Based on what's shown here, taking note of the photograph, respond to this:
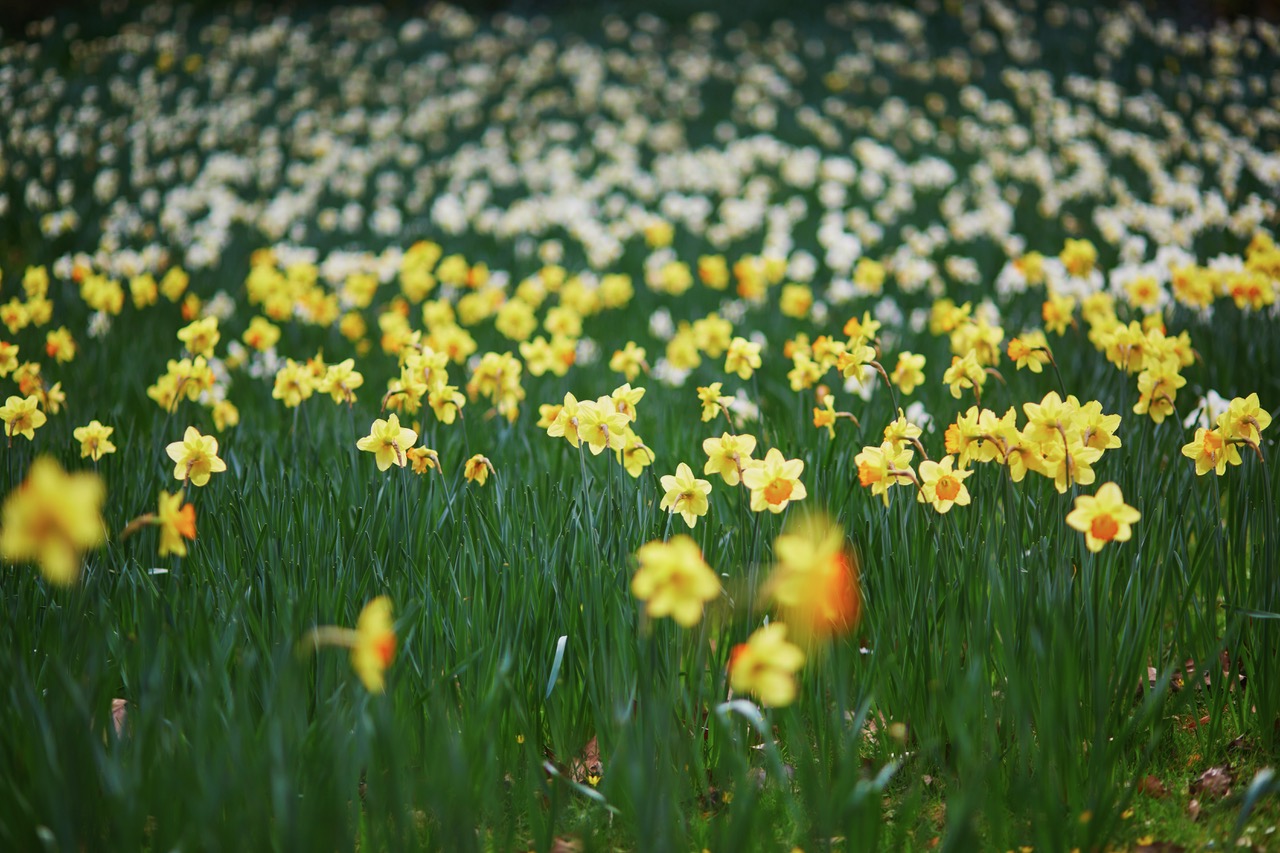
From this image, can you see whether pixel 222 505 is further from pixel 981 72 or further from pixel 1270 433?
pixel 981 72

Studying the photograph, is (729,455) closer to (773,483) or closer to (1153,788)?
(773,483)

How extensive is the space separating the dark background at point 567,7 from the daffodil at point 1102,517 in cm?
1192

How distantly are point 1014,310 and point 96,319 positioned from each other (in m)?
5.29

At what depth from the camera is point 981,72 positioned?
461 inches

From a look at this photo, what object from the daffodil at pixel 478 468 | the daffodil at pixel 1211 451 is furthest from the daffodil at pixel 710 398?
the daffodil at pixel 1211 451

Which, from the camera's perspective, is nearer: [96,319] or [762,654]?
[762,654]

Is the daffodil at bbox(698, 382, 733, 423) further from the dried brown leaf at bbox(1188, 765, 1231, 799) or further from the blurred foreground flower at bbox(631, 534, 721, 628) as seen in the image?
the dried brown leaf at bbox(1188, 765, 1231, 799)

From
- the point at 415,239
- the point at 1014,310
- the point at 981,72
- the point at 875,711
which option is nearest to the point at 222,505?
the point at 875,711

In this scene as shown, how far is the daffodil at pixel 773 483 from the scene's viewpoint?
1.68 m

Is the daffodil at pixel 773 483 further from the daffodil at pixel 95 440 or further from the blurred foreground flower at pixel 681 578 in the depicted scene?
the daffodil at pixel 95 440

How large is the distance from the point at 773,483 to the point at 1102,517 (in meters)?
0.59

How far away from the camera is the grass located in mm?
1402

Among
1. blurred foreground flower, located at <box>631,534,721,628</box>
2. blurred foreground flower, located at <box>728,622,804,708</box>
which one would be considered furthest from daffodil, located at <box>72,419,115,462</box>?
blurred foreground flower, located at <box>728,622,804,708</box>

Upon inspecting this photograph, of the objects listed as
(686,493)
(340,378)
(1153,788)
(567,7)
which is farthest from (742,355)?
(567,7)
